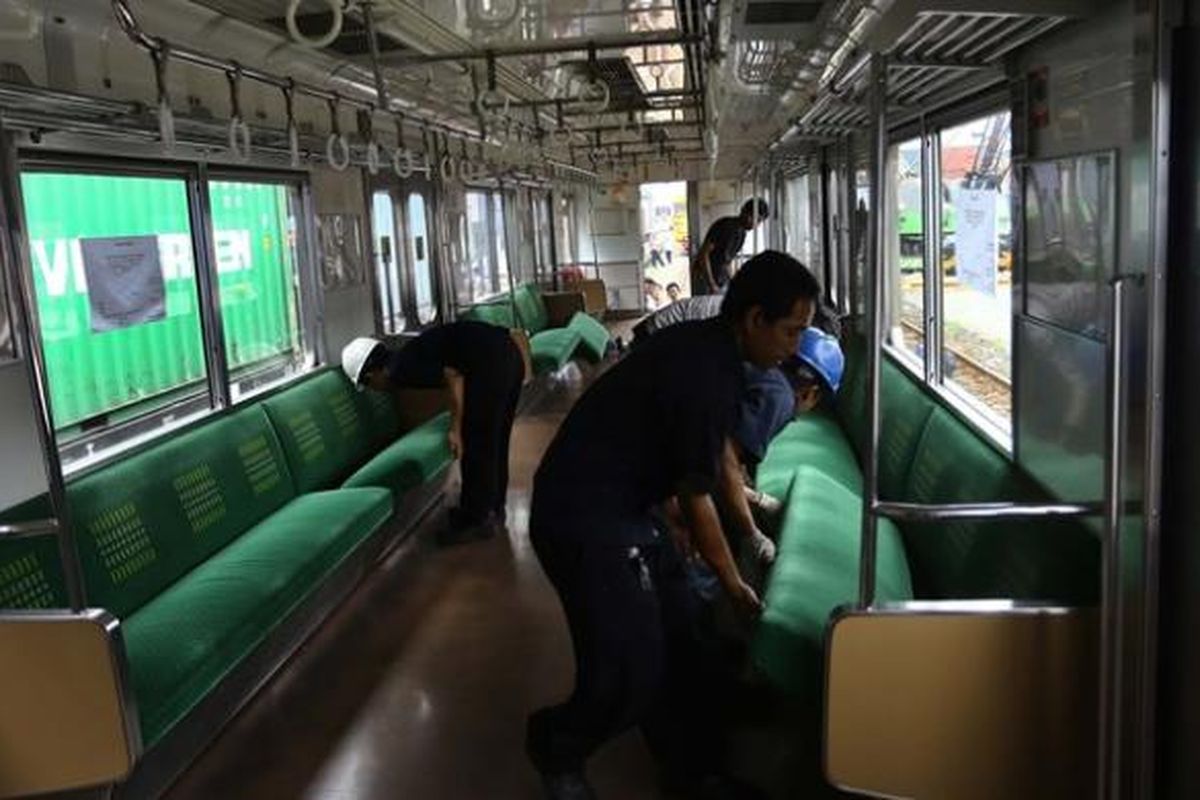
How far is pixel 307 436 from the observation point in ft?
17.1

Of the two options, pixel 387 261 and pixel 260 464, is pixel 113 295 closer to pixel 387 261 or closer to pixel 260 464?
pixel 260 464

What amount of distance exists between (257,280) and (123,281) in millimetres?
1352

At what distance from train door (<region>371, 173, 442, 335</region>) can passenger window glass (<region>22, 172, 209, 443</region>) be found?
2355mm

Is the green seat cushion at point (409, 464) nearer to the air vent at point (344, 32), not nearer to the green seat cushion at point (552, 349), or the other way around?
the air vent at point (344, 32)

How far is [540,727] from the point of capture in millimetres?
2799

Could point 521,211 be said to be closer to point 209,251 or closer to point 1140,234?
point 209,251

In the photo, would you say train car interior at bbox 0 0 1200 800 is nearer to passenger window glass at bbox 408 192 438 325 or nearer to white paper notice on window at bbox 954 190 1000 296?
white paper notice on window at bbox 954 190 1000 296

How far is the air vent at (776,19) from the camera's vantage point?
13.1ft

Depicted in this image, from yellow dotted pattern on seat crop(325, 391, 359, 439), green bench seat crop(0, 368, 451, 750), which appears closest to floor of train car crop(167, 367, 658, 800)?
green bench seat crop(0, 368, 451, 750)

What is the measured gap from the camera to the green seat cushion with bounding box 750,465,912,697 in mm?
2562

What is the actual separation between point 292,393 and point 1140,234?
4128 millimetres

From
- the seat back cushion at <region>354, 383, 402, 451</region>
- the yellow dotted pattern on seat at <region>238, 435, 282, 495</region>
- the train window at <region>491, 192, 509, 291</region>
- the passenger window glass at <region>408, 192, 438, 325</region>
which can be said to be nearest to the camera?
the yellow dotted pattern on seat at <region>238, 435, 282, 495</region>

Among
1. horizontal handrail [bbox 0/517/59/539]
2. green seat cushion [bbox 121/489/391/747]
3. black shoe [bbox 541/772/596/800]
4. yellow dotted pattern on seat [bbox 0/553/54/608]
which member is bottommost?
black shoe [bbox 541/772/596/800]

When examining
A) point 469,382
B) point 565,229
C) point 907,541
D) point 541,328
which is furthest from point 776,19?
point 565,229
